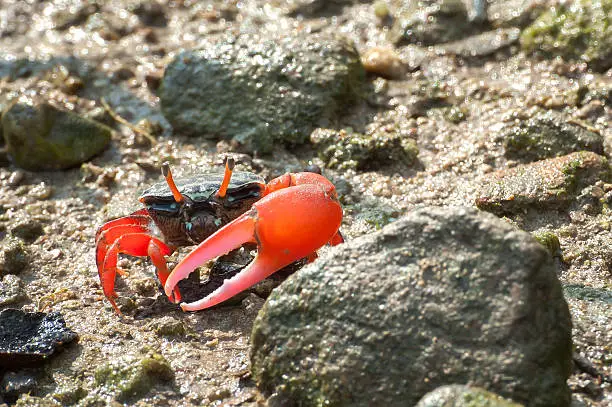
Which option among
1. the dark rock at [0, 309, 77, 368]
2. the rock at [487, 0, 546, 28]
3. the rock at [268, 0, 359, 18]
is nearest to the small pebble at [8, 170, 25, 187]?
the dark rock at [0, 309, 77, 368]

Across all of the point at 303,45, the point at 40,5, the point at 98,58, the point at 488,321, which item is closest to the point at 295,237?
the point at 488,321

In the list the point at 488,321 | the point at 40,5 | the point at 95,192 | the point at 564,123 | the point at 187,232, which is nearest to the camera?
the point at 488,321

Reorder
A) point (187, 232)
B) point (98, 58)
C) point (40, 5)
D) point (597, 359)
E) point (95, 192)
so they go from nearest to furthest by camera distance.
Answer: point (597, 359) → point (187, 232) → point (95, 192) → point (98, 58) → point (40, 5)

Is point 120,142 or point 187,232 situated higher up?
point 187,232

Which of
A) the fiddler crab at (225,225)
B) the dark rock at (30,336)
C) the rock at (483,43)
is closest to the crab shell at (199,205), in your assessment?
the fiddler crab at (225,225)

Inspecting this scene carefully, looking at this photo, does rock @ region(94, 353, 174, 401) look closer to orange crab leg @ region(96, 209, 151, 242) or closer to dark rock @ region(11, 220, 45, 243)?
orange crab leg @ region(96, 209, 151, 242)

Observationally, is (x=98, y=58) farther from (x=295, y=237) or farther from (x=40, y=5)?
(x=295, y=237)

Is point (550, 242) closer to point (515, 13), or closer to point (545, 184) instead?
point (545, 184)

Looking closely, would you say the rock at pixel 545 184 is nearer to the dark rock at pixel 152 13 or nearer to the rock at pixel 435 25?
the rock at pixel 435 25
